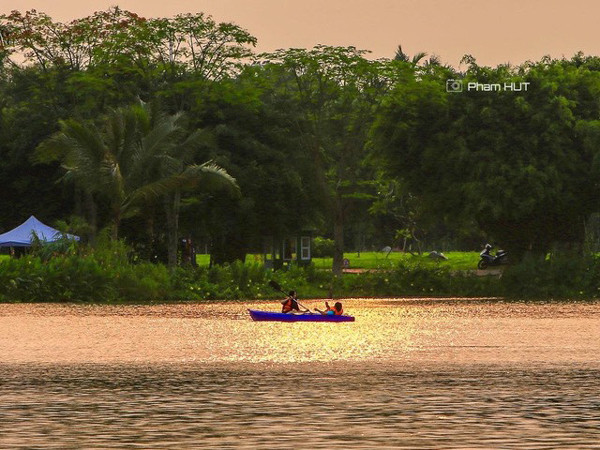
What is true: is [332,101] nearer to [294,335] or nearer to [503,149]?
[503,149]

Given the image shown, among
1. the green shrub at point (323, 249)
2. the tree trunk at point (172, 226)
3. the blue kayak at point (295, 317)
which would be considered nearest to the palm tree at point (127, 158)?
the tree trunk at point (172, 226)

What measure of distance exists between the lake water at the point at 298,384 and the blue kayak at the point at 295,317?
0.32 metres

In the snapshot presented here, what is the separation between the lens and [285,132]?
65.7 meters

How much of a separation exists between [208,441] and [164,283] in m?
35.0

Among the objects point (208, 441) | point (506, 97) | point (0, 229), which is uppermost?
point (506, 97)

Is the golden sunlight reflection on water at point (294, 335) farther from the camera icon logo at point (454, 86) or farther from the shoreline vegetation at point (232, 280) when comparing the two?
the camera icon logo at point (454, 86)

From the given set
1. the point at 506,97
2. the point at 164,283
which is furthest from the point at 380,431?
the point at 506,97

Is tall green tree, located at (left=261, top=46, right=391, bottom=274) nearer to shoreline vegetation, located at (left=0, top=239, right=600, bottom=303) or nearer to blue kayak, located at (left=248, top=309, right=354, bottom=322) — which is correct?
shoreline vegetation, located at (left=0, top=239, right=600, bottom=303)

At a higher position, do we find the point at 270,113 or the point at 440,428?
the point at 270,113

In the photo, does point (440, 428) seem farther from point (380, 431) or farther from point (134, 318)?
point (134, 318)

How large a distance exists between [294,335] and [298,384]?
11.3 m

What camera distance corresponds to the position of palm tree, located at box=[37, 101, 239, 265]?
157 ft

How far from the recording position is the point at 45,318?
34062mm

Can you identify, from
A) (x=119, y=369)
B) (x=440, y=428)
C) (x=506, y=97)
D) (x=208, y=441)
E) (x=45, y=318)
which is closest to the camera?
(x=208, y=441)
